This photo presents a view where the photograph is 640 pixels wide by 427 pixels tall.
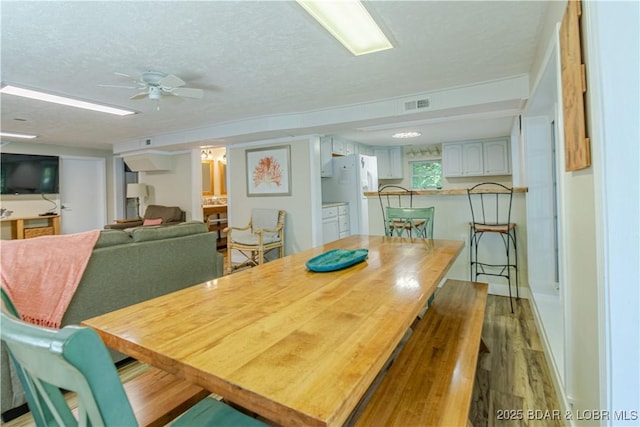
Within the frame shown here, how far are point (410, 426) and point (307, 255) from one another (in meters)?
1.16

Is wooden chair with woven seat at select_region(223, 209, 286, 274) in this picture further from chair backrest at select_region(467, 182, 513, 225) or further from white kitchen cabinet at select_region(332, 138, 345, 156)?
chair backrest at select_region(467, 182, 513, 225)

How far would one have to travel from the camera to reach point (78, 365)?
48cm

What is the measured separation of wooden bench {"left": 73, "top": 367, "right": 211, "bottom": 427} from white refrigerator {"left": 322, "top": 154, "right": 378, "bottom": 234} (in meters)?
4.44

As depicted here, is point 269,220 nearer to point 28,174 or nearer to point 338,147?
point 338,147

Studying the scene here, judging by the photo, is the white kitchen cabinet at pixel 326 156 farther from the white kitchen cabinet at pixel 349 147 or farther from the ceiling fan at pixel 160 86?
the ceiling fan at pixel 160 86

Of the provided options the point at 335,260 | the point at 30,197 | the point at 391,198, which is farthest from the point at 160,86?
the point at 30,197

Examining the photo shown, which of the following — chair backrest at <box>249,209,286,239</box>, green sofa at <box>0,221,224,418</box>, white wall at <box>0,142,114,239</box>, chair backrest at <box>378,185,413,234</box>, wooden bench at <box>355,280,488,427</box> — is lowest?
wooden bench at <box>355,280,488,427</box>

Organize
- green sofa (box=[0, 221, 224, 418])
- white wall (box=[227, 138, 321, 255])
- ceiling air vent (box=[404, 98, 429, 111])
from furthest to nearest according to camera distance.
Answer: white wall (box=[227, 138, 321, 255]) → ceiling air vent (box=[404, 98, 429, 111]) → green sofa (box=[0, 221, 224, 418])

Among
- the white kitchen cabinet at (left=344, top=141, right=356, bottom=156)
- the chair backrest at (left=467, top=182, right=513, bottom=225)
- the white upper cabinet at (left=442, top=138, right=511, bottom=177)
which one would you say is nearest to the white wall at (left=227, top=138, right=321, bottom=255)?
the white kitchen cabinet at (left=344, top=141, right=356, bottom=156)

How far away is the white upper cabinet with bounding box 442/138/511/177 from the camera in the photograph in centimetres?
604

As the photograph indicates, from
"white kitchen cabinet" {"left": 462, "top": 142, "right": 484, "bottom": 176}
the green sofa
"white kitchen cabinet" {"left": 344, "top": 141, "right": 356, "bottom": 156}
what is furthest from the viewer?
"white kitchen cabinet" {"left": 462, "top": 142, "right": 484, "bottom": 176}

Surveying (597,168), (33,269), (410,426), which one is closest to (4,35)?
(33,269)

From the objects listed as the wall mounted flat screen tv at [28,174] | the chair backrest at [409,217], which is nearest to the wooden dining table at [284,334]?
the chair backrest at [409,217]

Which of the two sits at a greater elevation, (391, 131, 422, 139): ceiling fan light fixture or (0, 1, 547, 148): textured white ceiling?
(391, 131, 422, 139): ceiling fan light fixture
